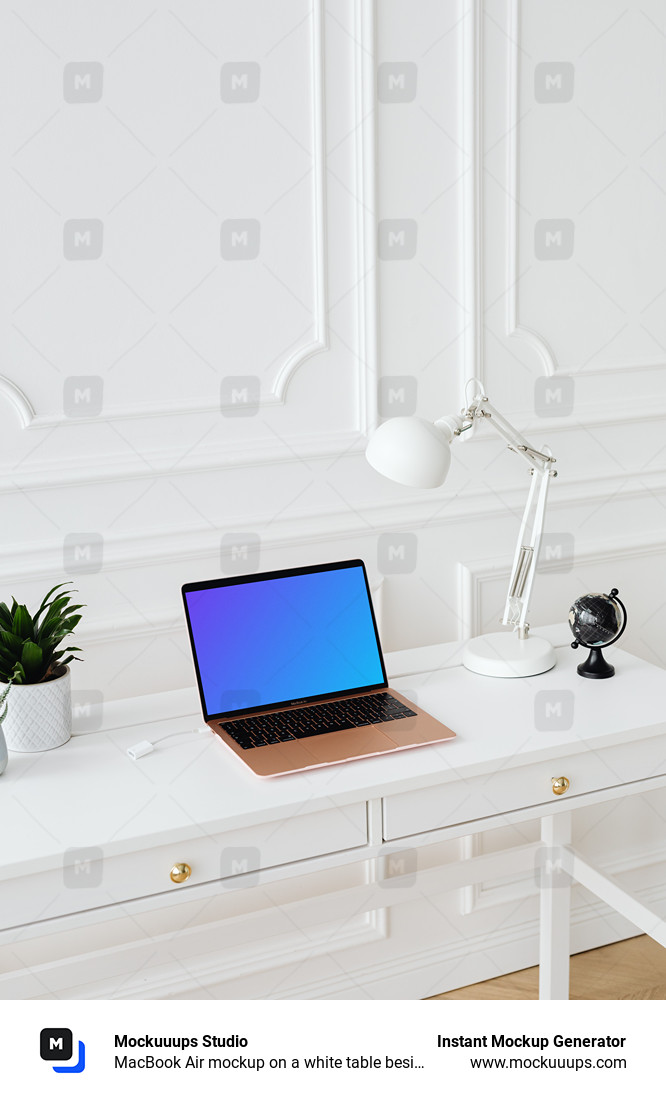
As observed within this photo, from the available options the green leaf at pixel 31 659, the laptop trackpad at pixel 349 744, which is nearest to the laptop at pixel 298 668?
the laptop trackpad at pixel 349 744

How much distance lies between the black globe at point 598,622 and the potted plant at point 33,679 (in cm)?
84

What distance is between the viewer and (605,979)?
2305 millimetres

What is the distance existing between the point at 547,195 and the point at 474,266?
22 centimetres

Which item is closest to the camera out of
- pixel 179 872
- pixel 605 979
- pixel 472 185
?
pixel 179 872

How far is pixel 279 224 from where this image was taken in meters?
1.84

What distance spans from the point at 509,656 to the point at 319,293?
0.72 metres

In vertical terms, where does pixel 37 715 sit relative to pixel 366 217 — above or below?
below

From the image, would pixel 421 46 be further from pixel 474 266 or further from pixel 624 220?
pixel 624 220

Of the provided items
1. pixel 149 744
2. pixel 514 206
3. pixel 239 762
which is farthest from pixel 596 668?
pixel 514 206

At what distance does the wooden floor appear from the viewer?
2236 millimetres

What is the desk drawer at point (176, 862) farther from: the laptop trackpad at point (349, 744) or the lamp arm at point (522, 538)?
the lamp arm at point (522, 538)

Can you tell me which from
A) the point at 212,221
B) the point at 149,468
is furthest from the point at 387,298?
the point at 149,468

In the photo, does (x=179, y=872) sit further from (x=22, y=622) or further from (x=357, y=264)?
(x=357, y=264)

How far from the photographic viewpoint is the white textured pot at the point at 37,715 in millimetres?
1569
